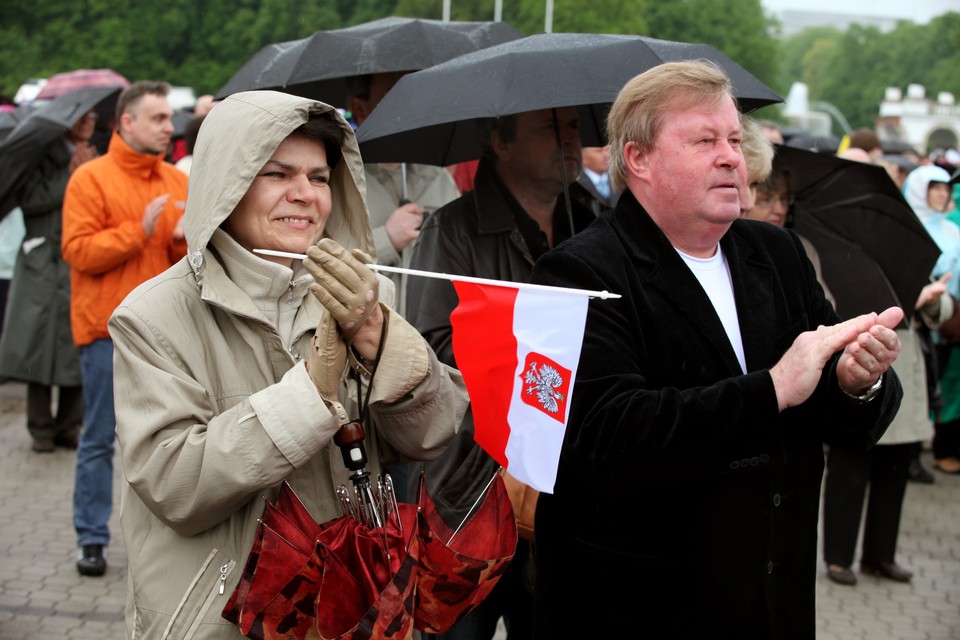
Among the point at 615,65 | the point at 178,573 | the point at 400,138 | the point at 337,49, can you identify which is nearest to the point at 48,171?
the point at 337,49

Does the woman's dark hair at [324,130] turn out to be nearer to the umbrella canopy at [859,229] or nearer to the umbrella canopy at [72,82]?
the umbrella canopy at [859,229]

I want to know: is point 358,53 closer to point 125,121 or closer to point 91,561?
point 125,121

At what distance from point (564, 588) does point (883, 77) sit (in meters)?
111

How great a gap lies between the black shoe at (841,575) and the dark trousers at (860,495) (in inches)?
1.2

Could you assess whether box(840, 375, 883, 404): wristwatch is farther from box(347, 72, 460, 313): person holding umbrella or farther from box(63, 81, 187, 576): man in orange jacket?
box(63, 81, 187, 576): man in orange jacket

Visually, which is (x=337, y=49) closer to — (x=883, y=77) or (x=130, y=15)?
(x=130, y=15)

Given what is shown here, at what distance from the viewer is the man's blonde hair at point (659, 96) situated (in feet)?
9.66

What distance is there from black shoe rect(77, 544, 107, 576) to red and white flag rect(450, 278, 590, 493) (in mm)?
3776

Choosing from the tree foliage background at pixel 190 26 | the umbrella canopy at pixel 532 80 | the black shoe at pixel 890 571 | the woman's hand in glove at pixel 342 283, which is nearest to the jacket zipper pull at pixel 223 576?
the woman's hand in glove at pixel 342 283

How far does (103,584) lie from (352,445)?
398cm

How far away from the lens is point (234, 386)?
108 inches

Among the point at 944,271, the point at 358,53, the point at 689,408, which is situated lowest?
the point at 944,271

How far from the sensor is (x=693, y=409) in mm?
2695

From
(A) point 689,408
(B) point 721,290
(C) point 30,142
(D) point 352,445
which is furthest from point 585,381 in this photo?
(C) point 30,142
